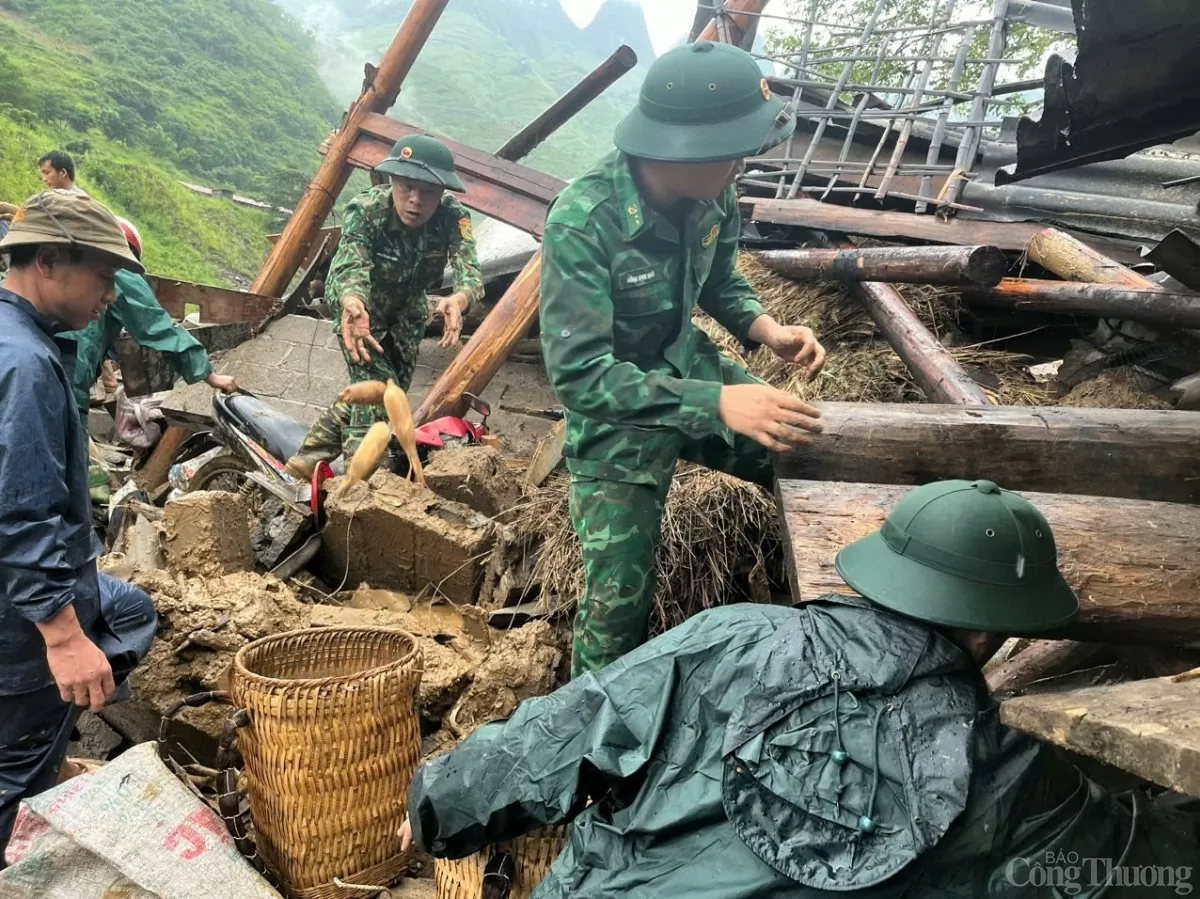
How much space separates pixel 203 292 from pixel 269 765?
6457mm

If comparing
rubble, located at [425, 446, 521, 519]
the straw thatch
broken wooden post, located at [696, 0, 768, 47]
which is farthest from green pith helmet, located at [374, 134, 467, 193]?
broken wooden post, located at [696, 0, 768, 47]

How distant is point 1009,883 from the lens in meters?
1.42

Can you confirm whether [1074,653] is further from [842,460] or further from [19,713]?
[19,713]

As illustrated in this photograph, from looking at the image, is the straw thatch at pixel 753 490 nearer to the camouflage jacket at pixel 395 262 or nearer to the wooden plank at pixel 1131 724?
the camouflage jacket at pixel 395 262

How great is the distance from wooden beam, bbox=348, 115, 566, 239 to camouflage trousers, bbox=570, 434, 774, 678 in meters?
4.82

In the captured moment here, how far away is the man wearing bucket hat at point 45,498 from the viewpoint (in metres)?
2.29

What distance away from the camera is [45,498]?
2332 millimetres

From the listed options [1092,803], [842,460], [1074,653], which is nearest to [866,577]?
[1092,803]

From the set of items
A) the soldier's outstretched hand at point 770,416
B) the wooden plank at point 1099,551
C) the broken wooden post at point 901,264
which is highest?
the broken wooden post at point 901,264

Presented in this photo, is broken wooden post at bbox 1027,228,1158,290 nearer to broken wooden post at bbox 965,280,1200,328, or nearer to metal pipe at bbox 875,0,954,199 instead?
broken wooden post at bbox 965,280,1200,328

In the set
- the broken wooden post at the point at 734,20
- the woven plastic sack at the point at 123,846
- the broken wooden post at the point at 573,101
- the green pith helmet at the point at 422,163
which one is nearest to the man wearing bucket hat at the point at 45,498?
the woven plastic sack at the point at 123,846

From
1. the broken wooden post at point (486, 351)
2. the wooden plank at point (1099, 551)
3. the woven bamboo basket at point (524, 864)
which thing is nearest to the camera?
the wooden plank at point (1099, 551)

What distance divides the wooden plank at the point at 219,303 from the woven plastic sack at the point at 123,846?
6.16 metres

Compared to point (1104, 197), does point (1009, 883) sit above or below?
below
